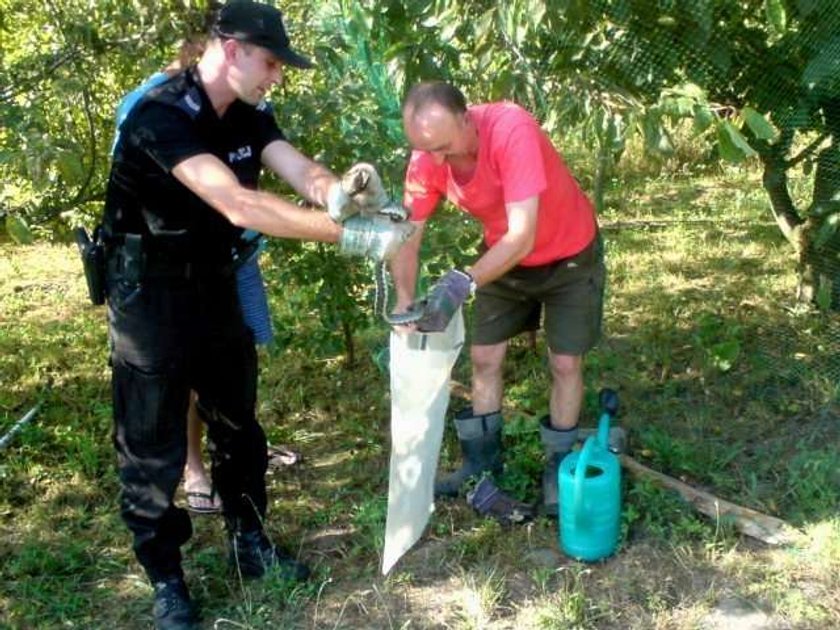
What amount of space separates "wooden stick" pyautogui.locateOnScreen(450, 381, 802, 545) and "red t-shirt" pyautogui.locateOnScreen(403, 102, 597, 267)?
0.90 metres

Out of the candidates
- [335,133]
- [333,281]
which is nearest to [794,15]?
[335,133]

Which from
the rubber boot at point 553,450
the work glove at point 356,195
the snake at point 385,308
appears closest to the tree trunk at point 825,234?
the rubber boot at point 553,450

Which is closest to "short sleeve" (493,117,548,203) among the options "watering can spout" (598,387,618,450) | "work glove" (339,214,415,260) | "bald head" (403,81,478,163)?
"bald head" (403,81,478,163)

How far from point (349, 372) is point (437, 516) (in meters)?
1.48

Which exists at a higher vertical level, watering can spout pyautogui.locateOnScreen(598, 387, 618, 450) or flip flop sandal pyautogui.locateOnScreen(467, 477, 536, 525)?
watering can spout pyautogui.locateOnScreen(598, 387, 618, 450)

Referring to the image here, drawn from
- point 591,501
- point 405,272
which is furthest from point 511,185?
point 591,501

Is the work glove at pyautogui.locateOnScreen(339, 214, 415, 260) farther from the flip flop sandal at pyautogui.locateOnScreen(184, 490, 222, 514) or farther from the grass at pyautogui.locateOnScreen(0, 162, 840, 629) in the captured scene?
the flip flop sandal at pyautogui.locateOnScreen(184, 490, 222, 514)

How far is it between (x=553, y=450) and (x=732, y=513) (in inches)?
25.5

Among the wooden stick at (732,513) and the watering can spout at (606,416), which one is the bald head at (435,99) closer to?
the watering can spout at (606,416)

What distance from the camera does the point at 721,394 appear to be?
4.27 meters

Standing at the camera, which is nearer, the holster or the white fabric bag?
the holster

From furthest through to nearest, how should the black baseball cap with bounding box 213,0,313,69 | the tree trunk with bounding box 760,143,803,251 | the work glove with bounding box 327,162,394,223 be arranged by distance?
the tree trunk with bounding box 760,143,803,251
the black baseball cap with bounding box 213,0,313,69
the work glove with bounding box 327,162,394,223

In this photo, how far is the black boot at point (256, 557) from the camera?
10.4 feet

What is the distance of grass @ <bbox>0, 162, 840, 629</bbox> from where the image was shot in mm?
3016
